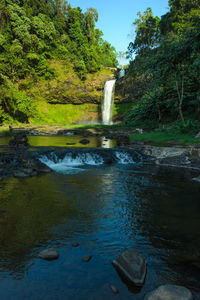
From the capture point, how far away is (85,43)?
4844 centimetres

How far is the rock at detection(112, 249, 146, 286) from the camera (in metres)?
3.13

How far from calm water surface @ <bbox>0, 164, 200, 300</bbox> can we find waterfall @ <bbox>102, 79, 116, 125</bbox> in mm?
37700

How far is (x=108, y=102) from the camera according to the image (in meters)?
45.4

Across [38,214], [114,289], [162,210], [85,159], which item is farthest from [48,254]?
[85,159]

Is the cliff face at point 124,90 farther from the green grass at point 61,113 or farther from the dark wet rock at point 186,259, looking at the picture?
the dark wet rock at point 186,259

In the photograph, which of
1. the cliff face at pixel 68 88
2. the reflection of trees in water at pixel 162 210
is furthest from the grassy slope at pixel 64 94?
the reflection of trees in water at pixel 162 210

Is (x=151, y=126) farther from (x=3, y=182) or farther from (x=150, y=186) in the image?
(x=3, y=182)

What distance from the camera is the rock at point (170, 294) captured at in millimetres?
2625

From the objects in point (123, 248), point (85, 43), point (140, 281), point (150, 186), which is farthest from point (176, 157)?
point (85, 43)

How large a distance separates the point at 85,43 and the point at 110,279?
52048 millimetres

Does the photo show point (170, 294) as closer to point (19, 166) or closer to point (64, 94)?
point (19, 166)

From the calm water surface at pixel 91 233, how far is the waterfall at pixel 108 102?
37.7 meters

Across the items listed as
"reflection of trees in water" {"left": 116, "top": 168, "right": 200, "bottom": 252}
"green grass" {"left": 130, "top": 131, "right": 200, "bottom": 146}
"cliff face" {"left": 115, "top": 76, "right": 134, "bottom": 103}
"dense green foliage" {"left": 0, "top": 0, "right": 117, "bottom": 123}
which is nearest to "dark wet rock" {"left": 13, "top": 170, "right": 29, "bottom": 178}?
"reflection of trees in water" {"left": 116, "top": 168, "right": 200, "bottom": 252}

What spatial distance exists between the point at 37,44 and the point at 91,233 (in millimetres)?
45422
